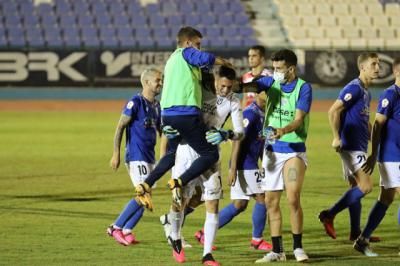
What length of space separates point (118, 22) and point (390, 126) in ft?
85.2

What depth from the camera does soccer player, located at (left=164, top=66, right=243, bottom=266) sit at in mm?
8344

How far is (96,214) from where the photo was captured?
1165 cm

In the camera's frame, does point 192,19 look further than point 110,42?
Yes

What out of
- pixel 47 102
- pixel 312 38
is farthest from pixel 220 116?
pixel 312 38

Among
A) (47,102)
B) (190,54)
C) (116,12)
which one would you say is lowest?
(47,102)

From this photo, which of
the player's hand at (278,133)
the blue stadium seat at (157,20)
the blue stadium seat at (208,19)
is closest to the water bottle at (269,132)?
the player's hand at (278,133)

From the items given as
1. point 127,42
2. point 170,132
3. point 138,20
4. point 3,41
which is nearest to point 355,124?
point 170,132

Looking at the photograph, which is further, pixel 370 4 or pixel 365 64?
pixel 370 4

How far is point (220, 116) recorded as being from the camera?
8891 mm

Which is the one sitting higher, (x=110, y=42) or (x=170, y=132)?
(x=170, y=132)

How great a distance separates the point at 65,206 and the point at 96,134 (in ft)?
31.7

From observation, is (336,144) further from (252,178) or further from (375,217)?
(252,178)

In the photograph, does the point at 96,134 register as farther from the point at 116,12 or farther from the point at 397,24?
the point at 397,24

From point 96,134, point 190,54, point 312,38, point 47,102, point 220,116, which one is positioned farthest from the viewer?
point 312,38
